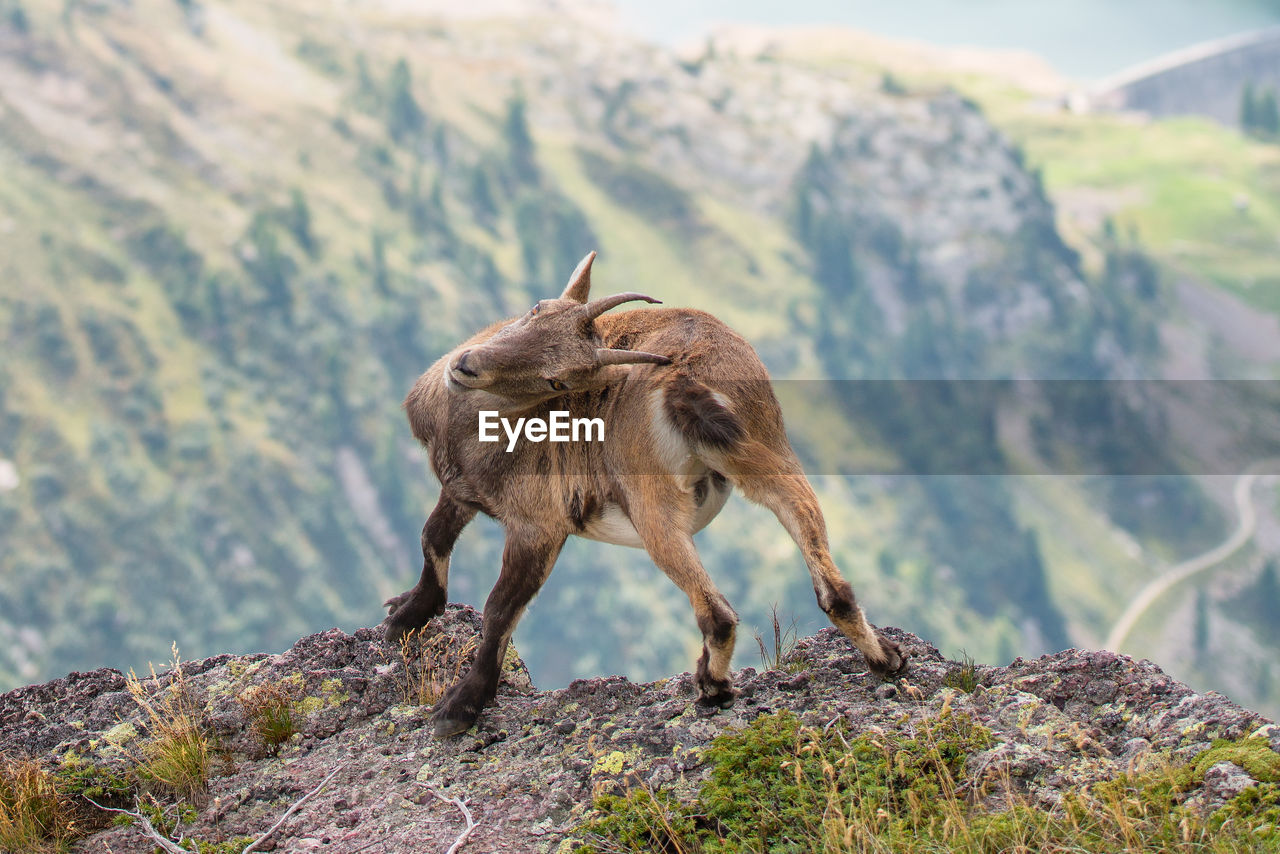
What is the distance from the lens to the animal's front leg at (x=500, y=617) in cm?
921

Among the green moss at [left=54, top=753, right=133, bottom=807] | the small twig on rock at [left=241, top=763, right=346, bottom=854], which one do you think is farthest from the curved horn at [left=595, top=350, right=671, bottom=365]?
the green moss at [left=54, top=753, right=133, bottom=807]

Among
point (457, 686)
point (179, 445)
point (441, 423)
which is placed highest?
point (441, 423)

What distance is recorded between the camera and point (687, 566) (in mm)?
8352

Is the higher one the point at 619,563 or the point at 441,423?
the point at 441,423

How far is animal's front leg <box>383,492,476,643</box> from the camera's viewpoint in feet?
34.0

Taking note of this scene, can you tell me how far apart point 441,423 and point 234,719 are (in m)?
2.90

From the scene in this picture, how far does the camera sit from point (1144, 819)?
21.1ft

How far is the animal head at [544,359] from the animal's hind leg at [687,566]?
911 millimetres

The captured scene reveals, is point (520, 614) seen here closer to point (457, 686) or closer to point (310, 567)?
point (457, 686)

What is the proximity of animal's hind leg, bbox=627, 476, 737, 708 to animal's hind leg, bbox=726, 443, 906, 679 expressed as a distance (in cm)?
49

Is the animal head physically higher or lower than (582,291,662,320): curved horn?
lower

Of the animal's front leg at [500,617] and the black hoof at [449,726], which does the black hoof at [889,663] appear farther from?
the black hoof at [449,726]

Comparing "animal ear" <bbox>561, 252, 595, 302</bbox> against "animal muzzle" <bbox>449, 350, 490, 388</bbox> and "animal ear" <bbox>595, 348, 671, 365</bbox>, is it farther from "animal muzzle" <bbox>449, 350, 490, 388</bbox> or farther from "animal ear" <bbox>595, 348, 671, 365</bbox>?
"animal muzzle" <bbox>449, 350, 490, 388</bbox>

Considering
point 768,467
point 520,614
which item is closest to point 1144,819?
point 768,467
